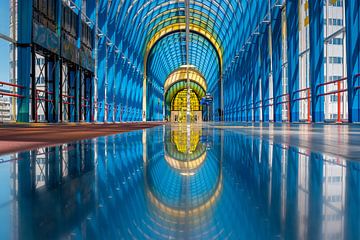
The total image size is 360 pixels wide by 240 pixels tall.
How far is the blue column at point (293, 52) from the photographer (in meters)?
14.1

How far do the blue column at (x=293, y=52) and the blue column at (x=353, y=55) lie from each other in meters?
4.90

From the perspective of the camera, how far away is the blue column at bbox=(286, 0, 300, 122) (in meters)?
14.1

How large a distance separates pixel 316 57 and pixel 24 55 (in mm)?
9988

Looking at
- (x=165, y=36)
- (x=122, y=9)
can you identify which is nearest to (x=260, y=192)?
(x=122, y=9)

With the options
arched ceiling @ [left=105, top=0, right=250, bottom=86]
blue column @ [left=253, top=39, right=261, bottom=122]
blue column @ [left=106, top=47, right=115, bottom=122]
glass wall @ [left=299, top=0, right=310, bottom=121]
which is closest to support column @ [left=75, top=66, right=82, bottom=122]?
blue column @ [left=106, top=47, right=115, bottom=122]

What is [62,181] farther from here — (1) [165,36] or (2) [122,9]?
(1) [165,36]

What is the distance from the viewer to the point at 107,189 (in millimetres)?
902

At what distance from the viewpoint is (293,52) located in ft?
Answer: 47.3

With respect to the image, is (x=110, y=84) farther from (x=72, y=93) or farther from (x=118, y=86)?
(x=72, y=93)

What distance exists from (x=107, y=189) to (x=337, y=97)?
420 inches

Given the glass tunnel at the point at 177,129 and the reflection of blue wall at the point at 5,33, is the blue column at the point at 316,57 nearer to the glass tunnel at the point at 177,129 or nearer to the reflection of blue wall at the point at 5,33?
the glass tunnel at the point at 177,129

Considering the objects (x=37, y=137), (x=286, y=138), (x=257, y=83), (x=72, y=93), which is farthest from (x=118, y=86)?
(x=286, y=138)

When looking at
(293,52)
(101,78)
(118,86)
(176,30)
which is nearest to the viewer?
(293,52)

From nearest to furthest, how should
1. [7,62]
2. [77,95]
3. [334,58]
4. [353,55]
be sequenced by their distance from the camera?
[353,55] → [7,62] → [334,58] → [77,95]
